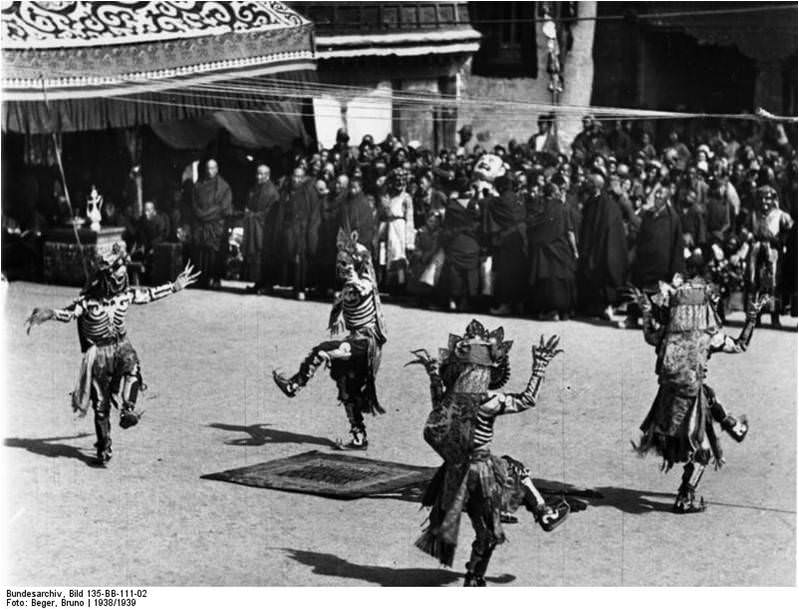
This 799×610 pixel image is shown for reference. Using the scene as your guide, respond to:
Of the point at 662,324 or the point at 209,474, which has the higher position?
the point at 662,324

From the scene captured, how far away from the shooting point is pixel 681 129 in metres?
28.1

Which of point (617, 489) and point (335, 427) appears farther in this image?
point (335, 427)

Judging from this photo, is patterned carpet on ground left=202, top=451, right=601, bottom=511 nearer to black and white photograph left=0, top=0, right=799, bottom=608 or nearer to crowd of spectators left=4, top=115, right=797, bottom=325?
black and white photograph left=0, top=0, right=799, bottom=608

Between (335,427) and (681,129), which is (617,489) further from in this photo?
(681,129)

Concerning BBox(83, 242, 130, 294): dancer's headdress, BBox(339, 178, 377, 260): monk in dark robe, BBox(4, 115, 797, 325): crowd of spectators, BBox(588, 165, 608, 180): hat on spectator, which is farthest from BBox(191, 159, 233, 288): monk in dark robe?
BBox(83, 242, 130, 294): dancer's headdress

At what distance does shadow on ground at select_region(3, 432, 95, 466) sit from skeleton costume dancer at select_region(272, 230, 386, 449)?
5.31ft

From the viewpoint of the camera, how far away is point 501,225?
803 inches

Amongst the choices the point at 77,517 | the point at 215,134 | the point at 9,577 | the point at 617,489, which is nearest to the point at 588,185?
the point at 215,134

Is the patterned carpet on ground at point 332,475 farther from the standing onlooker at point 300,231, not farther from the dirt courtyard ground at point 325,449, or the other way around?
the standing onlooker at point 300,231

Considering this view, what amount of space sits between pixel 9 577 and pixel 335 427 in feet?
15.7

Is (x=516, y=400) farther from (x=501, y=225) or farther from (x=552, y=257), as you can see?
(x=501, y=225)

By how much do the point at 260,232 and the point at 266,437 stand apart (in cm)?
787

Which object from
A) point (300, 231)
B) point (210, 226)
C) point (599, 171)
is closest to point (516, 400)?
point (599, 171)

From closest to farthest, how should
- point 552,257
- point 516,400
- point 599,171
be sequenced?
point 516,400, point 552,257, point 599,171
